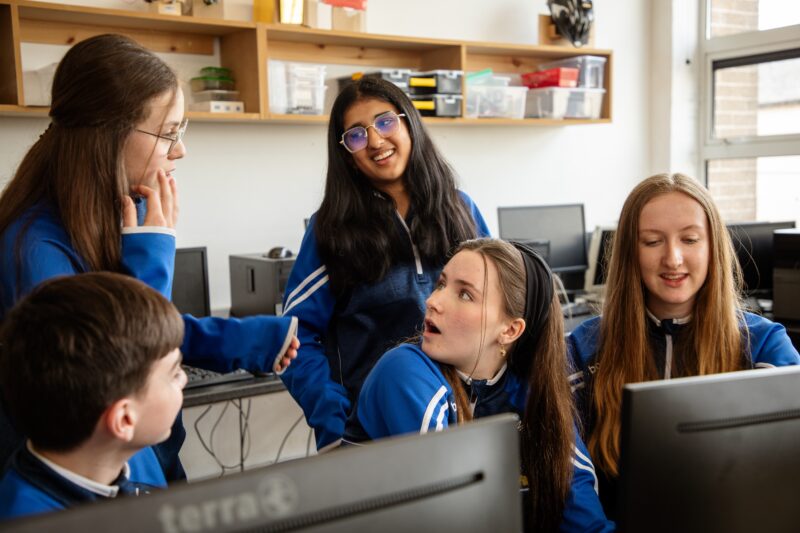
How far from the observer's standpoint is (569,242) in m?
4.02

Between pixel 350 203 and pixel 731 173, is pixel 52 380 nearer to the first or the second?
pixel 350 203

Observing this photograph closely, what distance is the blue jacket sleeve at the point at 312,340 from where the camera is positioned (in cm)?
173

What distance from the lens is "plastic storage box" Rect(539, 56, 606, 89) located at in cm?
404

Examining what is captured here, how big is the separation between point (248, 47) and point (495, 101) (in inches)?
49.0

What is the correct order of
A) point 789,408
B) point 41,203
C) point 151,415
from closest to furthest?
point 789,408, point 151,415, point 41,203

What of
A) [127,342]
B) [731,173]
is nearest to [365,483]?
[127,342]

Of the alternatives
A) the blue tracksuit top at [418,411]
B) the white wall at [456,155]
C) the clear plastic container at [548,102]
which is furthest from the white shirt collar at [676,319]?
the clear plastic container at [548,102]

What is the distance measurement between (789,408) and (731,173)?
400 cm

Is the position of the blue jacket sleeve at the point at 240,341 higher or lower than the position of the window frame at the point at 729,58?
lower

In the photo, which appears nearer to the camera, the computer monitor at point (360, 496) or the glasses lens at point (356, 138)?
the computer monitor at point (360, 496)

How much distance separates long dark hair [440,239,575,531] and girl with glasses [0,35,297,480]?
0.39m

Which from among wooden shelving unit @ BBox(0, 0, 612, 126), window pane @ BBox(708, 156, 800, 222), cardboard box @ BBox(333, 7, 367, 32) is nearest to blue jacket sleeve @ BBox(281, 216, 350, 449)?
wooden shelving unit @ BBox(0, 0, 612, 126)

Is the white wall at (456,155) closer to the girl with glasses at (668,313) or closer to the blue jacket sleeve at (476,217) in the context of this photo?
the blue jacket sleeve at (476,217)

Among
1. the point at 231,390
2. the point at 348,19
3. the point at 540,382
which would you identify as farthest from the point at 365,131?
the point at 348,19
